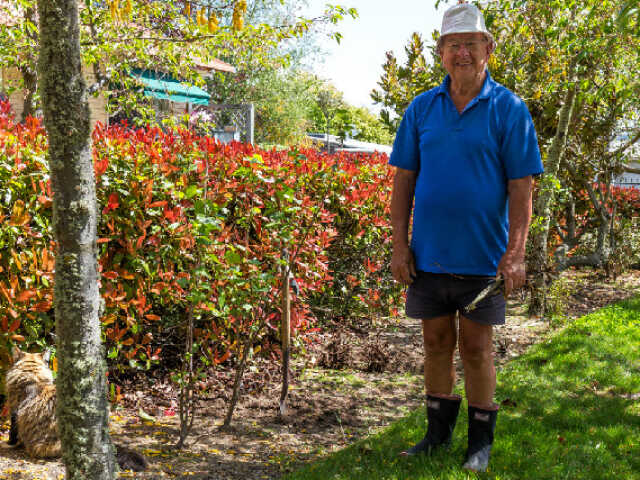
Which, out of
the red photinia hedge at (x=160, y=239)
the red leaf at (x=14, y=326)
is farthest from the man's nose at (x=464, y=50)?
the red leaf at (x=14, y=326)

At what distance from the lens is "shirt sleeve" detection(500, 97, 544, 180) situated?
2.75 metres

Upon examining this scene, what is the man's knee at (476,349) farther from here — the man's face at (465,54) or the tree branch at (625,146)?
the tree branch at (625,146)

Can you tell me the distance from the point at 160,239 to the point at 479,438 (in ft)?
7.29

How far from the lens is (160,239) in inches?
148

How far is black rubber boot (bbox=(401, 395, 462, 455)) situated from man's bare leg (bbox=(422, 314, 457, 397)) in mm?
49

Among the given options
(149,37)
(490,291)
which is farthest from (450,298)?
(149,37)

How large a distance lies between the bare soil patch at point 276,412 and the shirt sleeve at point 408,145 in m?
1.81

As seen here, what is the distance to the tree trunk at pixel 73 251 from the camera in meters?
2.00

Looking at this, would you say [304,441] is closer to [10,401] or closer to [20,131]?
[10,401]

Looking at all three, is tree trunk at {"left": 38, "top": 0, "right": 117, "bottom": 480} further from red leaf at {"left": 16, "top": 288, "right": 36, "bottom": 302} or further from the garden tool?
the garden tool

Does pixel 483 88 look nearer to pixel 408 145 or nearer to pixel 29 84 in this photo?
pixel 408 145

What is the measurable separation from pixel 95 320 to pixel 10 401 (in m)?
1.37

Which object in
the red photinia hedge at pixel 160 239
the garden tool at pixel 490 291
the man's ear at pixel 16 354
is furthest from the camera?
the red photinia hedge at pixel 160 239

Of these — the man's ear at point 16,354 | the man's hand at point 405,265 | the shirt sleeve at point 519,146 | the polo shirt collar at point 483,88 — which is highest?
the polo shirt collar at point 483,88
